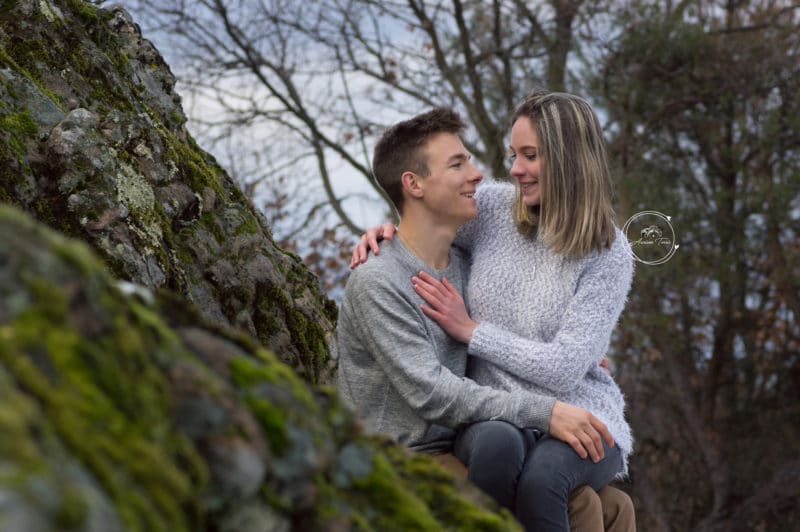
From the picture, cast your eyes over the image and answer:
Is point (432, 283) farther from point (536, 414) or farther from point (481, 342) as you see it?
point (536, 414)

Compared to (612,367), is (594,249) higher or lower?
higher

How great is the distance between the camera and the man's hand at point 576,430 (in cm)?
304

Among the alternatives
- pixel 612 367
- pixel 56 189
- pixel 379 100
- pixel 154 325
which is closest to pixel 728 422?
pixel 612 367

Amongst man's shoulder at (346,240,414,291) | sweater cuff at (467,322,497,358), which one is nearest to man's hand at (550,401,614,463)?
sweater cuff at (467,322,497,358)

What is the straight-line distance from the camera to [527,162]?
358 cm

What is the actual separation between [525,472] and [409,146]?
1.43m

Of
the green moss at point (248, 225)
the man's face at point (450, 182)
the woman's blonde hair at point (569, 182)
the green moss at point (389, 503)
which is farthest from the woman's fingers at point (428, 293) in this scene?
the green moss at point (389, 503)

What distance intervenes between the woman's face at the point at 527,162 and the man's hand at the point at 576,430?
0.87m

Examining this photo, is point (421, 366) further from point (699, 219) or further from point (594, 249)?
point (699, 219)

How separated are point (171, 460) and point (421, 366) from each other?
77.3 inches

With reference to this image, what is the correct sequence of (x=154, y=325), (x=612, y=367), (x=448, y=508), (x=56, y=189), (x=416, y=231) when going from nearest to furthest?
(x=154, y=325) < (x=448, y=508) < (x=56, y=189) < (x=416, y=231) < (x=612, y=367)

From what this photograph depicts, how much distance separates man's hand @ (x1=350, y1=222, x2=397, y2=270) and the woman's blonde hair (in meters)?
0.50

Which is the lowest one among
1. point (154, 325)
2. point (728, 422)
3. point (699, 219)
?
point (728, 422)

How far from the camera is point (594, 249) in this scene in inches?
134
